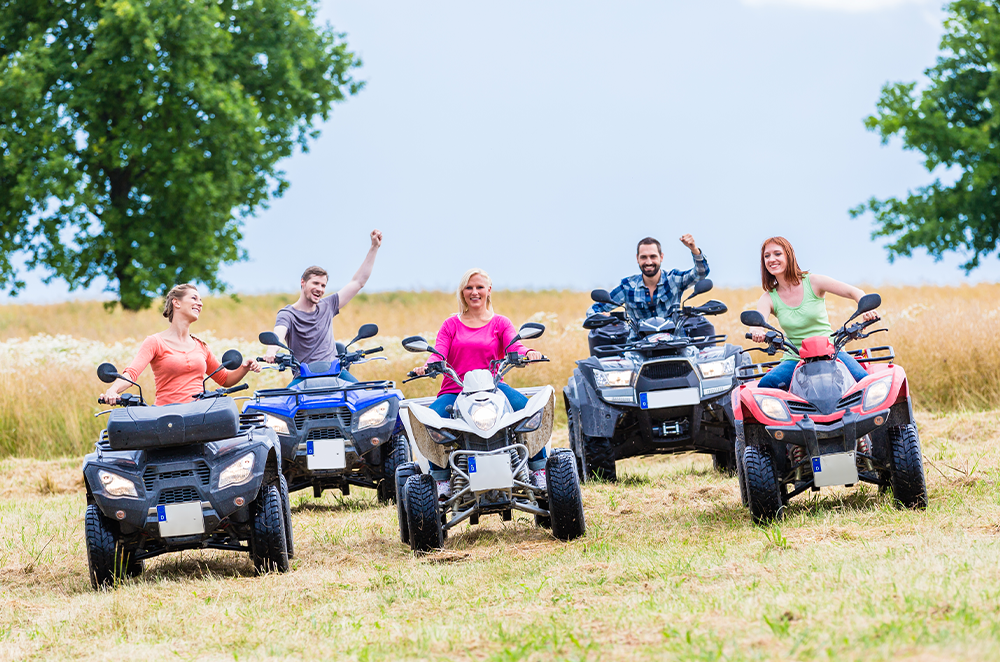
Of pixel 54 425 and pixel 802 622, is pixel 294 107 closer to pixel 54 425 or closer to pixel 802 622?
pixel 54 425

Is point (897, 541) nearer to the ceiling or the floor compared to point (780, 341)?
nearer to the floor

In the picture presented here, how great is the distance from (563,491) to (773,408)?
1235mm

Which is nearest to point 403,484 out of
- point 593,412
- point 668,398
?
point 593,412

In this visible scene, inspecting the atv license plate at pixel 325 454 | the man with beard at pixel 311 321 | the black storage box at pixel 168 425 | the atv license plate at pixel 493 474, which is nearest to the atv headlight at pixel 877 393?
the atv license plate at pixel 493 474

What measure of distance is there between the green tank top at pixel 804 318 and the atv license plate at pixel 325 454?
10.9 feet

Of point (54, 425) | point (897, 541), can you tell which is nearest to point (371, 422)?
point (897, 541)

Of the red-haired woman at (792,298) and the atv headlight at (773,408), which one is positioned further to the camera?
the red-haired woman at (792,298)

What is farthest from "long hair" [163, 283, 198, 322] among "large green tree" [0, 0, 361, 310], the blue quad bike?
"large green tree" [0, 0, 361, 310]

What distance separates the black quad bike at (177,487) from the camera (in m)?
5.48

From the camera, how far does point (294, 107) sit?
84.5 ft

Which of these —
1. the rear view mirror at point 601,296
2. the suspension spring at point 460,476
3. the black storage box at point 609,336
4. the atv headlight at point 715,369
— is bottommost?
the suspension spring at point 460,476

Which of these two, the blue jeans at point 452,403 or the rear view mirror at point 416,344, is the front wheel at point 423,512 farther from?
the rear view mirror at point 416,344

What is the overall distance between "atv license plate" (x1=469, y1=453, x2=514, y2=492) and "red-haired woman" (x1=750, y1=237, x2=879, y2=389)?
1625 mm

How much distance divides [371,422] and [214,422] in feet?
8.63
